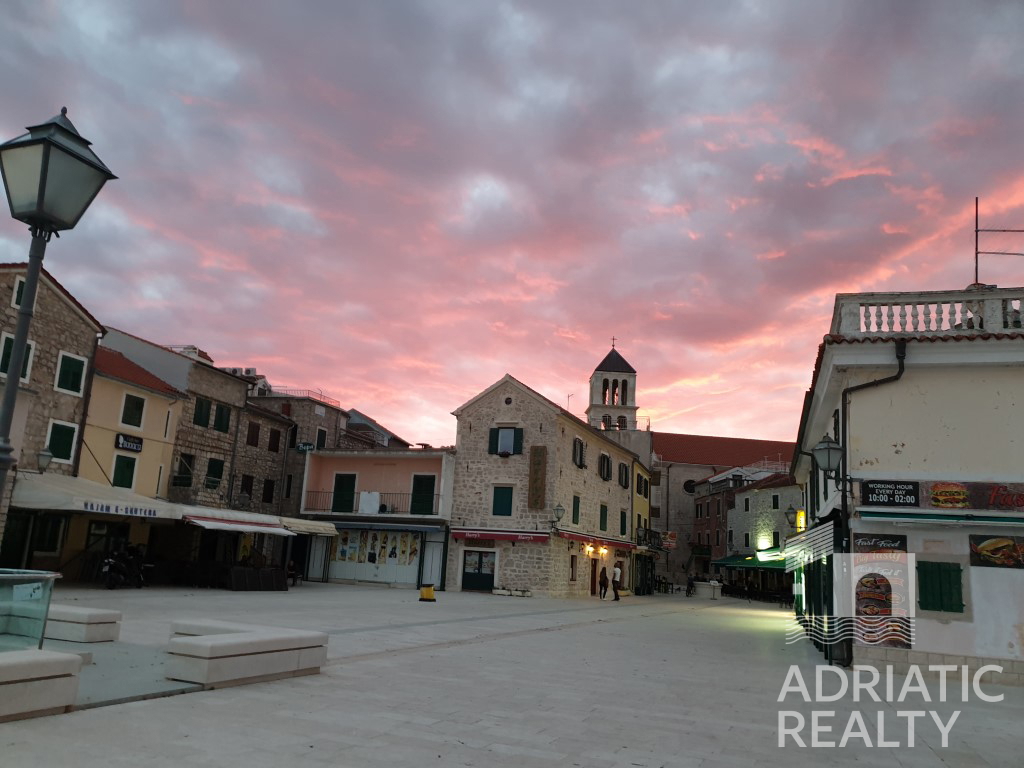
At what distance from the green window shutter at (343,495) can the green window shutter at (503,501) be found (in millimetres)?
7482

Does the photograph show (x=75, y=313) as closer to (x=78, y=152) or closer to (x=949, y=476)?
(x=78, y=152)

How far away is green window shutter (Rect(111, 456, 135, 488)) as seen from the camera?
26.9 meters

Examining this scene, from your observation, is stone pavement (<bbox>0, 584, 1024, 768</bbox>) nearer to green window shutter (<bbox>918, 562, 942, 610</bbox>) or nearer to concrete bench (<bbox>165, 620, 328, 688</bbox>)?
concrete bench (<bbox>165, 620, 328, 688</bbox>)

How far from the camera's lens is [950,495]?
40.4 ft

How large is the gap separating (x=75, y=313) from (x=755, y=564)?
116 ft

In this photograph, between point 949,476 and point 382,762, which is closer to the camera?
point 382,762

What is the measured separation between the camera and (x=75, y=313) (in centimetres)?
2480

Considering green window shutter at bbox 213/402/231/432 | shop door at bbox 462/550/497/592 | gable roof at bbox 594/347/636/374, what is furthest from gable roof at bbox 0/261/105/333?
gable roof at bbox 594/347/636/374

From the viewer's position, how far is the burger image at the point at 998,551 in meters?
12.0

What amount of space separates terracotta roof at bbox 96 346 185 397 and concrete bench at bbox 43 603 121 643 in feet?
59.6

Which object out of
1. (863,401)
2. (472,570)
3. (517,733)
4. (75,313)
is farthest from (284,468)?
(517,733)

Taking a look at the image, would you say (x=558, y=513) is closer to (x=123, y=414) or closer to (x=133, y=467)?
(x=133, y=467)

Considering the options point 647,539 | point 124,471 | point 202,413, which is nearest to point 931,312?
point 124,471

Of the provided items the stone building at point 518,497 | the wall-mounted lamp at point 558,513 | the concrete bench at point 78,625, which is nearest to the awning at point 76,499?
the concrete bench at point 78,625
